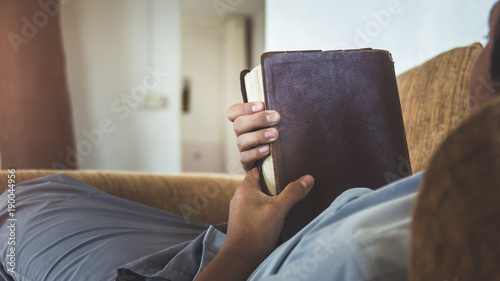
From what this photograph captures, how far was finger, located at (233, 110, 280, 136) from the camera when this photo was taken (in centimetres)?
50

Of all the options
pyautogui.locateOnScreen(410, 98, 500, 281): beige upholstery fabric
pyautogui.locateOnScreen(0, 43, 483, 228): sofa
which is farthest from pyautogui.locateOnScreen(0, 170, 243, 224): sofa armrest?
pyautogui.locateOnScreen(410, 98, 500, 281): beige upholstery fabric

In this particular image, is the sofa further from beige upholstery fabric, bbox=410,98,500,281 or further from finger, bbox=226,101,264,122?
beige upholstery fabric, bbox=410,98,500,281

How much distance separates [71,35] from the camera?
2.48 meters

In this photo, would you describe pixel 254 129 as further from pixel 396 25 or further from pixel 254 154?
pixel 396 25

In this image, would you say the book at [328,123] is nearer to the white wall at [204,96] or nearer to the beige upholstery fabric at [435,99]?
the beige upholstery fabric at [435,99]

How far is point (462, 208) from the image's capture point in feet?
0.75

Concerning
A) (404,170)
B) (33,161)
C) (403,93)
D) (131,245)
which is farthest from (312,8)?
(33,161)

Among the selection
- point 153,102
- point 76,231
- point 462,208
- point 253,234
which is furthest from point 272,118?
point 153,102

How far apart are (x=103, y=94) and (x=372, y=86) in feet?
7.59

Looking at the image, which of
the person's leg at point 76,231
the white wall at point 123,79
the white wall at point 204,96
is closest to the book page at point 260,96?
the person's leg at point 76,231

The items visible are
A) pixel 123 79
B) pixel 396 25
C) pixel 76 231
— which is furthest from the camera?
pixel 123 79

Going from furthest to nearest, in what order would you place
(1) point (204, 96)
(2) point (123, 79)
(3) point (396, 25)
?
(1) point (204, 96) → (2) point (123, 79) → (3) point (396, 25)

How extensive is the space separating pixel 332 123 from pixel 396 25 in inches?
25.1

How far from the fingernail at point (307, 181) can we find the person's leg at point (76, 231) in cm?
27
